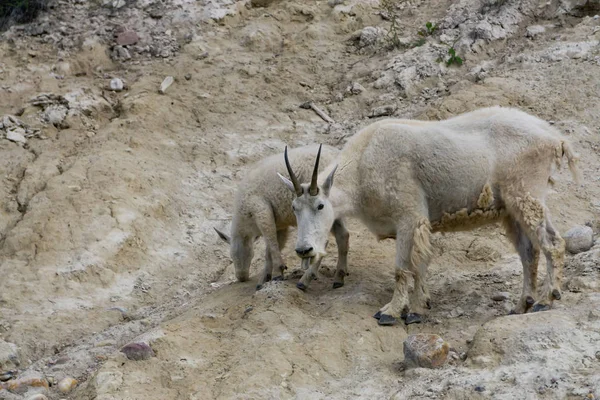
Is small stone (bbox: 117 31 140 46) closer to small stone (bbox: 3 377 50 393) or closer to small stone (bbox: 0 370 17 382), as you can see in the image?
small stone (bbox: 0 370 17 382)

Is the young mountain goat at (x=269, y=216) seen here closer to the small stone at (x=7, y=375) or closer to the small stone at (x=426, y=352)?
the small stone at (x=426, y=352)

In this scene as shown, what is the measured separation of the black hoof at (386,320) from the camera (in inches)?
305

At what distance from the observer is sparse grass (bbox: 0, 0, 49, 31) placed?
1598 centimetres

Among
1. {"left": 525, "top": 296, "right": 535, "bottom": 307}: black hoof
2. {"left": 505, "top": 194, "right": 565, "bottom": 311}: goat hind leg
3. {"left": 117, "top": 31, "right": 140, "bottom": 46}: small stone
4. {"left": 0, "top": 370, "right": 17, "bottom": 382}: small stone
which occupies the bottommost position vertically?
{"left": 0, "top": 370, "right": 17, "bottom": 382}: small stone

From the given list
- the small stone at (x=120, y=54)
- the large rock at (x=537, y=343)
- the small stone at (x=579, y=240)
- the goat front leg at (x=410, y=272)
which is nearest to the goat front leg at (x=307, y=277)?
the goat front leg at (x=410, y=272)

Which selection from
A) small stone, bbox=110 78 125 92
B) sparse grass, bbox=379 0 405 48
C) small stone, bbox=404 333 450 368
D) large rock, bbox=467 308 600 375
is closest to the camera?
large rock, bbox=467 308 600 375

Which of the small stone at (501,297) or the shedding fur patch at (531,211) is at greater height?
the shedding fur patch at (531,211)

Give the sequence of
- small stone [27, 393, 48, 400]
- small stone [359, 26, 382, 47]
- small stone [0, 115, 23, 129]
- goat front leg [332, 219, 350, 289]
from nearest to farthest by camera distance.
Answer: small stone [27, 393, 48, 400] → goat front leg [332, 219, 350, 289] → small stone [0, 115, 23, 129] → small stone [359, 26, 382, 47]

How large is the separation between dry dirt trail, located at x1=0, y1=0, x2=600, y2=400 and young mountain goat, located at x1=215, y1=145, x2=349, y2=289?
354mm

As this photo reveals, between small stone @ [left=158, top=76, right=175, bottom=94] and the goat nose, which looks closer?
the goat nose

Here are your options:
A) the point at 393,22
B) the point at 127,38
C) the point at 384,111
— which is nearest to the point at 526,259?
the point at 384,111

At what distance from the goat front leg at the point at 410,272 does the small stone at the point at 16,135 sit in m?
7.40

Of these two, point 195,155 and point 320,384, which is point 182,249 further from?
point 320,384

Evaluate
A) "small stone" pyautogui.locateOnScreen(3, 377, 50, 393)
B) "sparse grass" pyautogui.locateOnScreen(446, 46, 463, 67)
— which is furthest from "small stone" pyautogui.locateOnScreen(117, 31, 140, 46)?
"small stone" pyautogui.locateOnScreen(3, 377, 50, 393)
